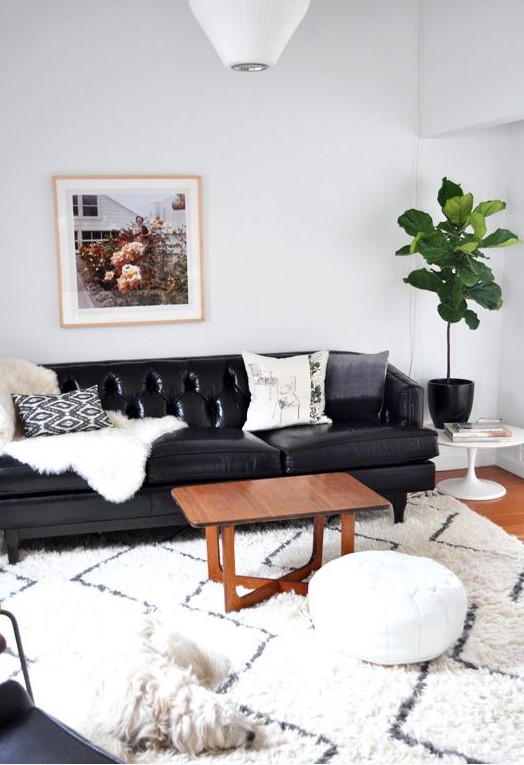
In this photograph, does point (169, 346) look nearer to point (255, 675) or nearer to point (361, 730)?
point (255, 675)

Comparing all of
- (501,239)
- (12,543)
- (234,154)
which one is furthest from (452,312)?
(12,543)

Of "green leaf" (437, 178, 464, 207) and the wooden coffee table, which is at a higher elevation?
"green leaf" (437, 178, 464, 207)

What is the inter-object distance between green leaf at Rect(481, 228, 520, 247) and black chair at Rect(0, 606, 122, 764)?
3.44 m

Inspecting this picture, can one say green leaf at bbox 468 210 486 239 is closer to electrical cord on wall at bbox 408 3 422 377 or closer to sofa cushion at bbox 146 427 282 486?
electrical cord on wall at bbox 408 3 422 377

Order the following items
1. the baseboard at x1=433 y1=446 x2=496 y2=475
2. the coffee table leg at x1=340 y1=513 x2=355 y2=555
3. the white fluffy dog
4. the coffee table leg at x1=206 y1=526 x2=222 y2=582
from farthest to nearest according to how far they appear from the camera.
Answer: the baseboard at x1=433 y1=446 x2=496 y2=475 < the coffee table leg at x1=206 y1=526 x2=222 y2=582 < the coffee table leg at x1=340 y1=513 x2=355 y2=555 < the white fluffy dog

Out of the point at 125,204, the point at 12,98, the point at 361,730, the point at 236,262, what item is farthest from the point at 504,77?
the point at 361,730

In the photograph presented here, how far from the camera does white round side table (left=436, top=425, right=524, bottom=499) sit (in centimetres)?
445

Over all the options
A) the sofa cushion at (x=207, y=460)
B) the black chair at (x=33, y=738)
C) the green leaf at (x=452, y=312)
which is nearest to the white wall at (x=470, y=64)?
the green leaf at (x=452, y=312)

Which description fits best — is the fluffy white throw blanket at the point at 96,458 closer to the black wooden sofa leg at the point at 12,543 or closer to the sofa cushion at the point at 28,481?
the sofa cushion at the point at 28,481

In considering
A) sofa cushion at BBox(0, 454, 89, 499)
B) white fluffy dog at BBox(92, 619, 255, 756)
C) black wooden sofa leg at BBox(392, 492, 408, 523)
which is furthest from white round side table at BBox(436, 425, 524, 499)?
white fluffy dog at BBox(92, 619, 255, 756)

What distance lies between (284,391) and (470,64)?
2.00 metres

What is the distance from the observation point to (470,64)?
14.2 ft

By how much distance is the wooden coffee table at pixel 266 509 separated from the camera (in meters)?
3.03

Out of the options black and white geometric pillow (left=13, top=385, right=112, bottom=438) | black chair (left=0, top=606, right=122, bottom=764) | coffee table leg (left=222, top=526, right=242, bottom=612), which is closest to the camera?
black chair (left=0, top=606, right=122, bottom=764)
